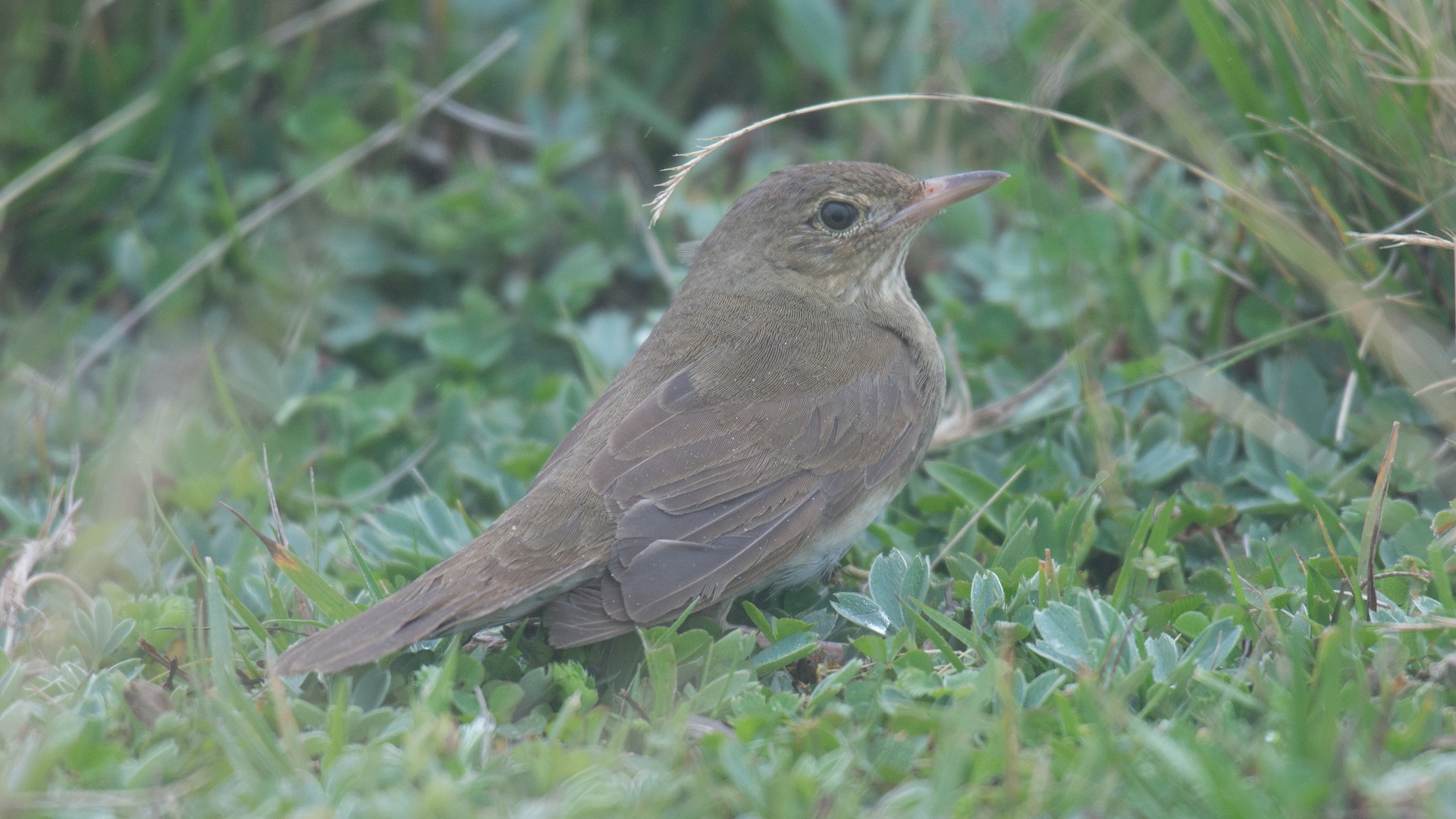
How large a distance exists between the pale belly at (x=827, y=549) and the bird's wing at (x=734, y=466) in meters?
0.05

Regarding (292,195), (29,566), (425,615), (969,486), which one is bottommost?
(969,486)

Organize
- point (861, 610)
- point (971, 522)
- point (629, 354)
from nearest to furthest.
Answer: point (861, 610)
point (971, 522)
point (629, 354)

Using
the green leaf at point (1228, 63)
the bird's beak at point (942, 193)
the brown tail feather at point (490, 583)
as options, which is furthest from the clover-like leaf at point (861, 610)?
the green leaf at point (1228, 63)

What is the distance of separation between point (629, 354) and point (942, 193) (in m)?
1.54

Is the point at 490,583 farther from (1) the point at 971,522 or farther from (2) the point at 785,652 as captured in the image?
(1) the point at 971,522

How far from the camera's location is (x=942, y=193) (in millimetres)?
4781

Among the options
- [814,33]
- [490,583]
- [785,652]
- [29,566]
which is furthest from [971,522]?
[814,33]

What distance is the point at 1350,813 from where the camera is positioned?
8.63ft

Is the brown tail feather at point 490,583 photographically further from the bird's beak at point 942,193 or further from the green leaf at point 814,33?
the green leaf at point 814,33

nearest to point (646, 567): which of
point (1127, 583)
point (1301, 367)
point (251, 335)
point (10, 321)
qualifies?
point (1127, 583)

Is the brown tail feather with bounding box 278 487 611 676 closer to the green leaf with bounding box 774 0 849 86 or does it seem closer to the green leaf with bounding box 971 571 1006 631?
the green leaf with bounding box 971 571 1006 631

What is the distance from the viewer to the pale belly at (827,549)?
4.13 metres

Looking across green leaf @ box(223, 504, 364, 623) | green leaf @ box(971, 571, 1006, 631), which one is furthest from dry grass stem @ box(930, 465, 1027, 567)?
green leaf @ box(223, 504, 364, 623)

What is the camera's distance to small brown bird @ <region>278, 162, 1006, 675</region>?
3.65 m
